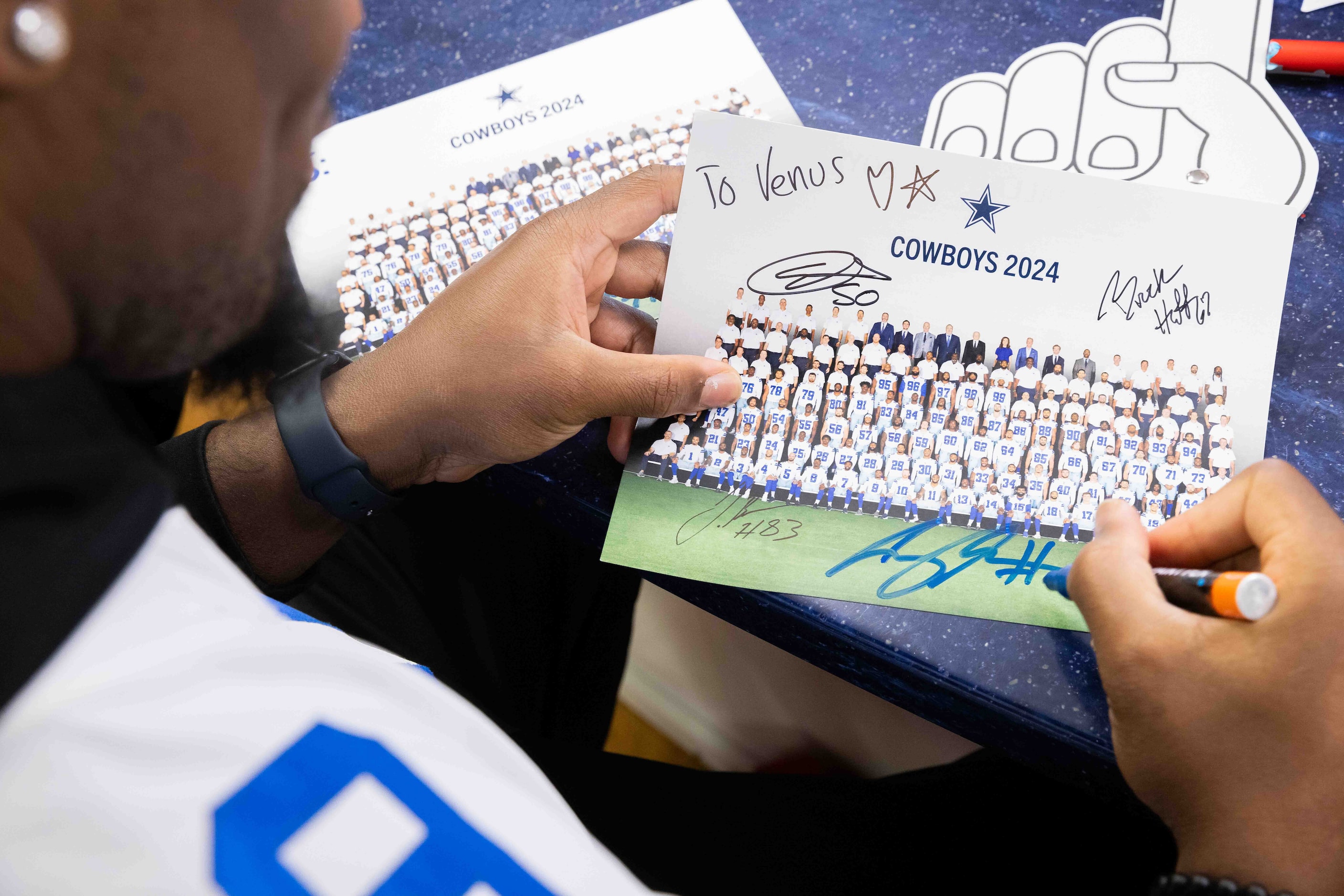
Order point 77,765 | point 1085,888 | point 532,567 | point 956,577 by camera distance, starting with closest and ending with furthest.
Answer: point 77,765
point 956,577
point 1085,888
point 532,567

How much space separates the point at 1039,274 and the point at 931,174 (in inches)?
3.6

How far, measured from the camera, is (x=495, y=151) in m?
0.64

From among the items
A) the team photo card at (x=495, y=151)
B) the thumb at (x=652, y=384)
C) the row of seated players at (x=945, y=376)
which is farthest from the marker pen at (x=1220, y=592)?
the team photo card at (x=495, y=151)

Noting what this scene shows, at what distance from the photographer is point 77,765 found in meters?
0.29

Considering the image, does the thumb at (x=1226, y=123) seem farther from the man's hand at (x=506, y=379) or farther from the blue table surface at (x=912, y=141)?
the man's hand at (x=506, y=379)

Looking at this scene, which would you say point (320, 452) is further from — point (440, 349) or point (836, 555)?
point (836, 555)

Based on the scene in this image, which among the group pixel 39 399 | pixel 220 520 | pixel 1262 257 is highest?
pixel 1262 257

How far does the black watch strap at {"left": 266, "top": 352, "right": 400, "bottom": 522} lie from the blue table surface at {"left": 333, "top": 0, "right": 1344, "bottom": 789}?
93 millimetres

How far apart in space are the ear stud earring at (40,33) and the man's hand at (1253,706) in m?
0.46

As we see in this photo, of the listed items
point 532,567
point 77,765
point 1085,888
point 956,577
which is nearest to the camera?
point 77,765

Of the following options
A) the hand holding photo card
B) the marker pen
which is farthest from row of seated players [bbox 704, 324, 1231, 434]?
the marker pen

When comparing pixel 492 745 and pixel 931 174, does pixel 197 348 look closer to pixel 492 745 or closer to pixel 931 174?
pixel 492 745

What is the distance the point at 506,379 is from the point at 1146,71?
1.70ft

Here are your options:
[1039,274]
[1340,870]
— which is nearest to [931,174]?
[1039,274]
